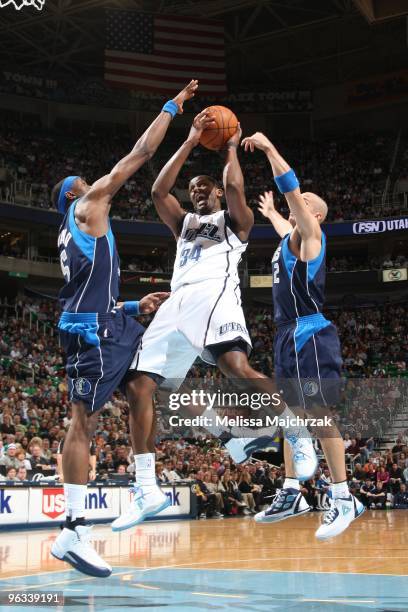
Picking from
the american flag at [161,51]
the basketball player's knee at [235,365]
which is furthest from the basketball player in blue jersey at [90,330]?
the american flag at [161,51]

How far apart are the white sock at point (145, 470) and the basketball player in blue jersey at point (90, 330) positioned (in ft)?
0.45

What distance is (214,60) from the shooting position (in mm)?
29422

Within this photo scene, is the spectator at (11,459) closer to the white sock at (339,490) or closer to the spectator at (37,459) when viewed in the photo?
the spectator at (37,459)

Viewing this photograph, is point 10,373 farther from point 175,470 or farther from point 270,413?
point 270,413

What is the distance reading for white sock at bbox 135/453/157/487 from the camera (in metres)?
5.77

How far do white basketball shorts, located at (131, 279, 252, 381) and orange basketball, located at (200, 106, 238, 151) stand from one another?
1101mm

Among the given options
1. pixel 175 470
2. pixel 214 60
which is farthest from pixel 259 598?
pixel 214 60

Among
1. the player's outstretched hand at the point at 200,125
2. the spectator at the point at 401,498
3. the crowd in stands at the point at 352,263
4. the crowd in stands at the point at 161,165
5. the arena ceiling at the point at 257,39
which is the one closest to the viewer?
the player's outstretched hand at the point at 200,125

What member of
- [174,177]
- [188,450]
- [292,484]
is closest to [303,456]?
[292,484]

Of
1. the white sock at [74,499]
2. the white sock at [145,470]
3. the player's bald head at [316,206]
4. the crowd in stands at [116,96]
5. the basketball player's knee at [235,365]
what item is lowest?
the white sock at [74,499]

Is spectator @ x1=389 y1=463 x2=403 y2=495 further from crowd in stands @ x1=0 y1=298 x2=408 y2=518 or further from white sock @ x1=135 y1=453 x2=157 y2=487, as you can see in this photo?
white sock @ x1=135 y1=453 x2=157 y2=487

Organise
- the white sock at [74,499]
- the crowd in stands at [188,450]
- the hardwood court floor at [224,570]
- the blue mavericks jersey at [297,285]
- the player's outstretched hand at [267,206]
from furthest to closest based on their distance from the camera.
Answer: the crowd in stands at [188,450] < the hardwood court floor at [224,570] < the player's outstretched hand at [267,206] < the blue mavericks jersey at [297,285] < the white sock at [74,499]

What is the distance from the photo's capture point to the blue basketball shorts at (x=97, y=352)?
18.8 ft

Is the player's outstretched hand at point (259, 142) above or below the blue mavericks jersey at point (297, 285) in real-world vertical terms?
above
